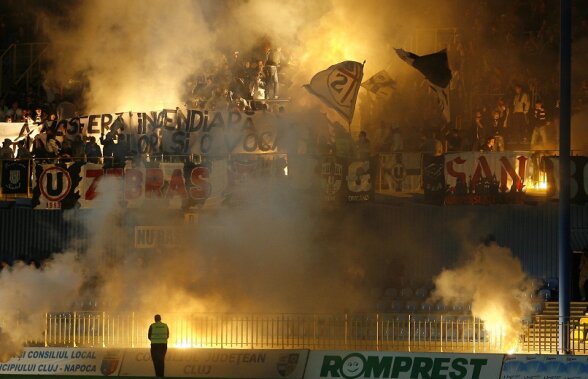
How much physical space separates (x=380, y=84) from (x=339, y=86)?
1.49m

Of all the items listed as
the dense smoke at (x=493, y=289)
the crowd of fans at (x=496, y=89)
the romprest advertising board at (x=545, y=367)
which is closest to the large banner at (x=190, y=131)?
the crowd of fans at (x=496, y=89)

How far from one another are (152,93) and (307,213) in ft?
17.6

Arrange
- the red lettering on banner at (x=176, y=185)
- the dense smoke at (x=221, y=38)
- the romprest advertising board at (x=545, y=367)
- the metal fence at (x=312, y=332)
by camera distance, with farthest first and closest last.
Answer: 1. the dense smoke at (x=221, y=38)
2. the red lettering on banner at (x=176, y=185)
3. the metal fence at (x=312, y=332)
4. the romprest advertising board at (x=545, y=367)

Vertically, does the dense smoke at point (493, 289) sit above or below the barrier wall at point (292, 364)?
above

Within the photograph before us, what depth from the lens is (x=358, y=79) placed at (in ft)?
85.3

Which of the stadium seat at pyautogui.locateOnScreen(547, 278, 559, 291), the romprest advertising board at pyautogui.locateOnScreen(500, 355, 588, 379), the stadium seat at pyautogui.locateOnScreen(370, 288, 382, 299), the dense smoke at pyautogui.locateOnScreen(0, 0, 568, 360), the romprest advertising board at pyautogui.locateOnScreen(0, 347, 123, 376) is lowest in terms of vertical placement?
the romprest advertising board at pyautogui.locateOnScreen(0, 347, 123, 376)

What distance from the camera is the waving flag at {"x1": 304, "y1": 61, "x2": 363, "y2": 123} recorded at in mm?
25875

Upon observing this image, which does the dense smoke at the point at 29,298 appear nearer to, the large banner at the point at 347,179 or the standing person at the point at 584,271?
the large banner at the point at 347,179

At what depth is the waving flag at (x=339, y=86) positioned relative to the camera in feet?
84.9

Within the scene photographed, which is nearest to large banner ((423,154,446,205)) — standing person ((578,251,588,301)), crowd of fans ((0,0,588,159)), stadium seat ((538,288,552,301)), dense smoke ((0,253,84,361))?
crowd of fans ((0,0,588,159))

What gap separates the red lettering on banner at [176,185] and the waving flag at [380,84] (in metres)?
4.84

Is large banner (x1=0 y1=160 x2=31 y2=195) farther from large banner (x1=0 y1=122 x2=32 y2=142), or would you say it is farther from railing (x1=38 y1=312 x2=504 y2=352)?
railing (x1=38 y1=312 x2=504 y2=352)

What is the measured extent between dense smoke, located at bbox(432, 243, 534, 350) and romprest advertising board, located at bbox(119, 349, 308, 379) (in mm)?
3797

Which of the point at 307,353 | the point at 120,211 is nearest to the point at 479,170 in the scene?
the point at 307,353
